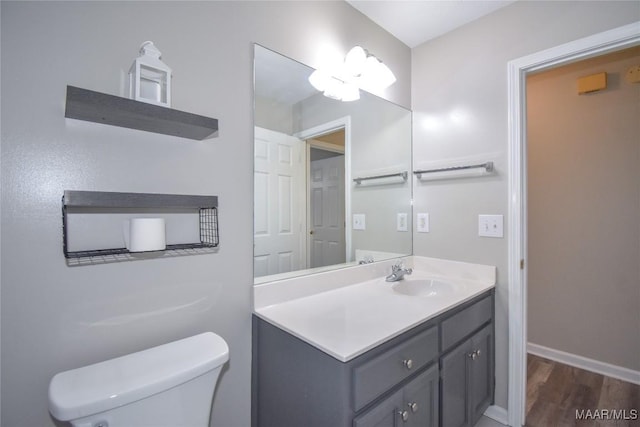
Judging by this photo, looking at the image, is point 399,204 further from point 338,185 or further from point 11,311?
point 11,311

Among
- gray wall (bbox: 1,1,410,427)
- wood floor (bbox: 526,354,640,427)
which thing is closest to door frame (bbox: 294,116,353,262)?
gray wall (bbox: 1,1,410,427)

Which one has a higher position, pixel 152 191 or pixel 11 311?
pixel 152 191

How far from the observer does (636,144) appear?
6.61 ft

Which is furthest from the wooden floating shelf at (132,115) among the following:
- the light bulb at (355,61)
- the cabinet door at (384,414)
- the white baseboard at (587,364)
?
the white baseboard at (587,364)

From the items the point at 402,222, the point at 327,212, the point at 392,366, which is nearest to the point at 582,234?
the point at 402,222

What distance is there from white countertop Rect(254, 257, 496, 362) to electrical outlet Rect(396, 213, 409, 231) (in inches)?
11.4

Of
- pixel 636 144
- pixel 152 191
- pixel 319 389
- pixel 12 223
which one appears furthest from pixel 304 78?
pixel 636 144

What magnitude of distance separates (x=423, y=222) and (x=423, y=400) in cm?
114

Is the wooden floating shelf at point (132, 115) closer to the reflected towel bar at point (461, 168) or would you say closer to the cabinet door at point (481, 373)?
the reflected towel bar at point (461, 168)

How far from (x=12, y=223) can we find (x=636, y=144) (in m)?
3.27

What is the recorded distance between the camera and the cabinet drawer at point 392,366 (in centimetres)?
91

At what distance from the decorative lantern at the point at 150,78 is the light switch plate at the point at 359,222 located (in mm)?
1160

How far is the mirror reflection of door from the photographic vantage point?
5.04ft

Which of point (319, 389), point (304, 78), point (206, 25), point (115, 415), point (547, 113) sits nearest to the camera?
point (115, 415)
